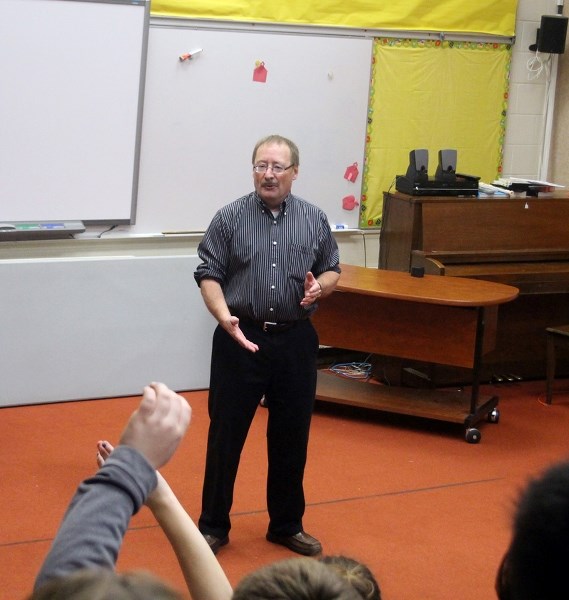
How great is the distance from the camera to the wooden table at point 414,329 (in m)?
5.48

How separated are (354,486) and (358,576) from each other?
2776 millimetres

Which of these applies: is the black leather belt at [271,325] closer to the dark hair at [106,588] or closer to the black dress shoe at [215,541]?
the black dress shoe at [215,541]

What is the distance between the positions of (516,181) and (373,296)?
166 centimetres

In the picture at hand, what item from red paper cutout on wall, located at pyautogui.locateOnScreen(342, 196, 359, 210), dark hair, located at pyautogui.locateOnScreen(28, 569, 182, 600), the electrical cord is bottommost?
the electrical cord

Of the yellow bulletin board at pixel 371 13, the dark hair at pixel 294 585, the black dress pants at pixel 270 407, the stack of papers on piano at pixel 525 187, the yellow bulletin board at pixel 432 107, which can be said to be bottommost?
the black dress pants at pixel 270 407

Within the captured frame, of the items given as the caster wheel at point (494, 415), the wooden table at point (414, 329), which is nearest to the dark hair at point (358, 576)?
the wooden table at point (414, 329)

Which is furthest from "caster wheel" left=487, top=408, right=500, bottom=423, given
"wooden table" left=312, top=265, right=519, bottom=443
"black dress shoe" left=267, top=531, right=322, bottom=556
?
"black dress shoe" left=267, top=531, right=322, bottom=556

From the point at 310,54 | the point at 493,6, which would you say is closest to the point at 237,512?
the point at 310,54

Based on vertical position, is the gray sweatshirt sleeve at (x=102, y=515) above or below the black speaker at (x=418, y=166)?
below

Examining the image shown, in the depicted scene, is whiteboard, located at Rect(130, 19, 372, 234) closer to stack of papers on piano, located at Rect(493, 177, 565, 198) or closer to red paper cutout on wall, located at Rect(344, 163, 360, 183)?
red paper cutout on wall, located at Rect(344, 163, 360, 183)

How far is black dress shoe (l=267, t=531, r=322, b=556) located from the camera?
400cm

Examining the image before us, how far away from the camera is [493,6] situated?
6.78 metres

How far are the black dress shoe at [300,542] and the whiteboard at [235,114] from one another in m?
2.44

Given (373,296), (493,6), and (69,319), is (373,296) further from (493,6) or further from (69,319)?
(493,6)
